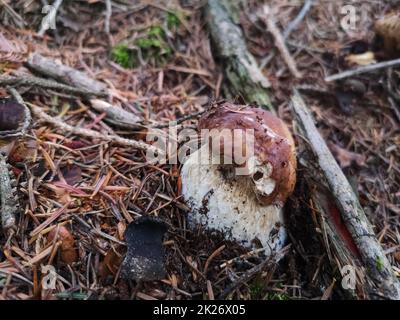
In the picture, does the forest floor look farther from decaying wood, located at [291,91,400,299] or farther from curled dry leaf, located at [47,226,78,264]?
decaying wood, located at [291,91,400,299]

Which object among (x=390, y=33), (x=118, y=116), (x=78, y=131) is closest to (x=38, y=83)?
(x=78, y=131)

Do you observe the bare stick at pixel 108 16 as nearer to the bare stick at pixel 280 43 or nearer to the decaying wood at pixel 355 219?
the bare stick at pixel 280 43

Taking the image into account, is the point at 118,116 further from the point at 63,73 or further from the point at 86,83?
the point at 63,73

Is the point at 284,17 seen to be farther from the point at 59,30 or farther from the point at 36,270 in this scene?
the point at 36,270

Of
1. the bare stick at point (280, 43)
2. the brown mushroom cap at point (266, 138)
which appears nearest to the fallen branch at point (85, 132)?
the brown mushroom cap at point (266, 138)

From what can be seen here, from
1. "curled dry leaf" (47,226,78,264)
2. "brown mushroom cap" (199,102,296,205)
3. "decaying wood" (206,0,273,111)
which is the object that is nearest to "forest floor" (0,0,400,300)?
"curled dry leaf" (47,226,78,264)
